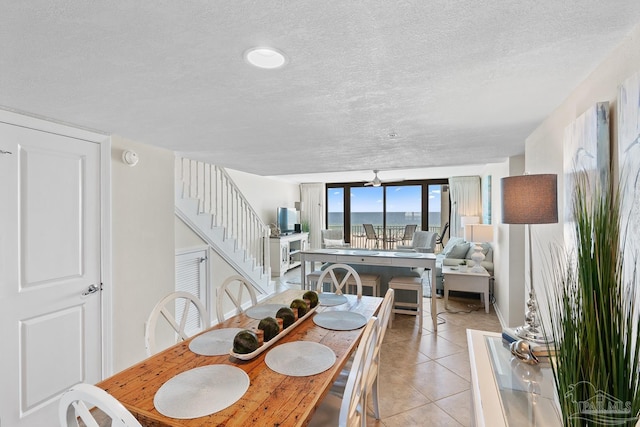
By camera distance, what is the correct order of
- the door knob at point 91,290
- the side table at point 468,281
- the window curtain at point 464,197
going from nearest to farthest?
the door knob at point 91,290 → the side table at point 468,281 → the window curtain at point 464,197

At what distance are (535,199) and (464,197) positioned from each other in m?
6.03

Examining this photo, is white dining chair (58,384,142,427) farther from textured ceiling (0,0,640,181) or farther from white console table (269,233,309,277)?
white console table (269,233,309,277)

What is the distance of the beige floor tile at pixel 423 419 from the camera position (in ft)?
6.84

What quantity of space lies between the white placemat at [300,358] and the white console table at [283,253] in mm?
4907

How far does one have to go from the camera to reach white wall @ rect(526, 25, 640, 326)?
1147mm

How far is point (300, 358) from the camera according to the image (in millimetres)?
1513

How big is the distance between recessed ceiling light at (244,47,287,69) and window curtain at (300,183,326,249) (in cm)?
754

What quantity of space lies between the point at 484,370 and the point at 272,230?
20.2 feet

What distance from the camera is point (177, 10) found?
937mm

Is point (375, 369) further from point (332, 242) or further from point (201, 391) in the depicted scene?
point (332, 242)

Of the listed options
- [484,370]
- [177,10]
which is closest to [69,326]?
[177,10]

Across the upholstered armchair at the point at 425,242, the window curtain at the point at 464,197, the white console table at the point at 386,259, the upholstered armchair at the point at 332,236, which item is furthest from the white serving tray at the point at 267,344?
the upholstered armchair at the point at 332,236

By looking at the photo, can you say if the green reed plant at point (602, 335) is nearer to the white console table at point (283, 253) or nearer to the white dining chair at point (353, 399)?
the white dining chair at point (353, 399)

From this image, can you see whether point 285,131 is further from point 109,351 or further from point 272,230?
point 272,230
